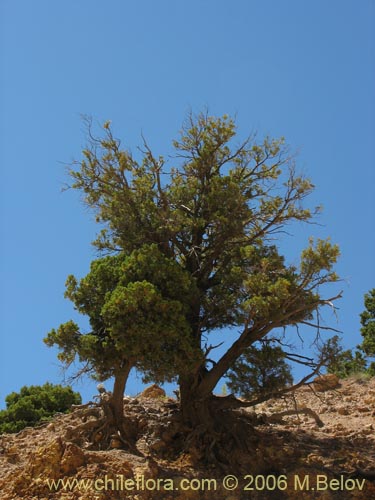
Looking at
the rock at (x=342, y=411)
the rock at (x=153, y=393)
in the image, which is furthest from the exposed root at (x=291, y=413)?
the rock at (x=153, y=393)

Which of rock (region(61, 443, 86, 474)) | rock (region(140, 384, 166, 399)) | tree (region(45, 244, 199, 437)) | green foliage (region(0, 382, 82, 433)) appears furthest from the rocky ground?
rock (region(140, 384, 166, 399))

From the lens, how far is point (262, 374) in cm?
1564

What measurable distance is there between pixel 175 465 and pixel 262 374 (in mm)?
2877

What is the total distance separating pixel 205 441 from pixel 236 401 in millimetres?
1317

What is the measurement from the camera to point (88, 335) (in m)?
14.9

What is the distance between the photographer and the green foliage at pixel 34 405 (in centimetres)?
1953

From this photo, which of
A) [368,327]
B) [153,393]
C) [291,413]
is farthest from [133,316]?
[368,327]

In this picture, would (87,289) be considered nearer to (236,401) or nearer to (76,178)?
(76,178)

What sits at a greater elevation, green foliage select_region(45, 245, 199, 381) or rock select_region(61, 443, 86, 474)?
green foliage select_region(45, 245, 199, 381)

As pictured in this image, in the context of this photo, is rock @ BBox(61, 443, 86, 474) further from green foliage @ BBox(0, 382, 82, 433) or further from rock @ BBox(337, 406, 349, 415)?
rock @ BBox(337, 406, 349, 415)

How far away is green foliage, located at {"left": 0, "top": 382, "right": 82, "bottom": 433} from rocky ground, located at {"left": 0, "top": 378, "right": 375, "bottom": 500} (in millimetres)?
2173

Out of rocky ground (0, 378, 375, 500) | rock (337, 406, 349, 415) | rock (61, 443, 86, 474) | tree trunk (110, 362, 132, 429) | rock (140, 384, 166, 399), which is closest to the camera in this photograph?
rocky ground (0, 378, 375, 500)

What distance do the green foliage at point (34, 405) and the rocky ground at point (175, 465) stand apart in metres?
2.17

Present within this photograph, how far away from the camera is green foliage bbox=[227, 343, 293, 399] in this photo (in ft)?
51.2
